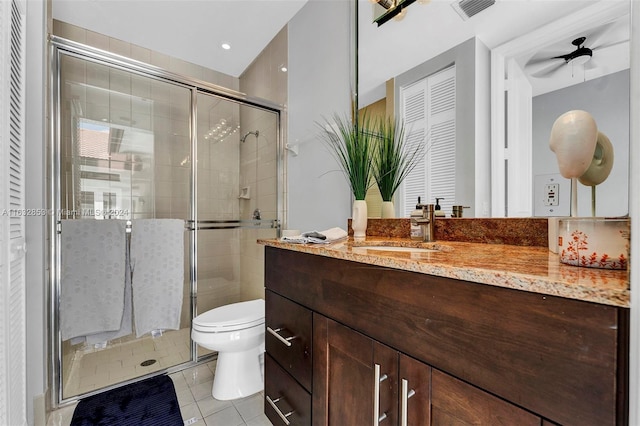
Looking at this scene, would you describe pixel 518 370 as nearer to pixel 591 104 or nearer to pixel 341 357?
pixel 341 357

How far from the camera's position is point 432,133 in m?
1.21

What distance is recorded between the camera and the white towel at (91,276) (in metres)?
1.52

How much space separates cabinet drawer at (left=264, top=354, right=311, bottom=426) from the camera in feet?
3.43

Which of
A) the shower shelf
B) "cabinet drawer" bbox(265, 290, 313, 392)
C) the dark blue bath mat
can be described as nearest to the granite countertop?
"cabinet drawer" bbox(265, 290, 313, 392)

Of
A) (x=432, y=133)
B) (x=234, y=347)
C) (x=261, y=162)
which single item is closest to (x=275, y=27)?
(x=261, y=162)

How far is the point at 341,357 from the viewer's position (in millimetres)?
869

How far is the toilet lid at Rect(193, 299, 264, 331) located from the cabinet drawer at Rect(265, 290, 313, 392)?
365mm

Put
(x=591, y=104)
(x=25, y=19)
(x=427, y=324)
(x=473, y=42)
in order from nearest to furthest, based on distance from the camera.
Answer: (x=427, y=324)
(x=591, y=104)
(x=473, y=42)
(x=25, y=19)

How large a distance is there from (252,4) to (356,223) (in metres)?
1.69

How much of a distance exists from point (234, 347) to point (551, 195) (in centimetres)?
164

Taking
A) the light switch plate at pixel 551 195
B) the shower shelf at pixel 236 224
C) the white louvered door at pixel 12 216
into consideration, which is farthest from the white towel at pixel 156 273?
the light switch plate at pixel 551 195

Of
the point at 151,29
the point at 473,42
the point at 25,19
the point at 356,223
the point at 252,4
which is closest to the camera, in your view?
the point at 473,42

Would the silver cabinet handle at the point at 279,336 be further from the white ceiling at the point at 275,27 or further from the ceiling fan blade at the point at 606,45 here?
the ceiling fan blade at the point at 606,45

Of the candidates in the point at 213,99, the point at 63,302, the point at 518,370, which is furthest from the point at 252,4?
the point at 518,370
